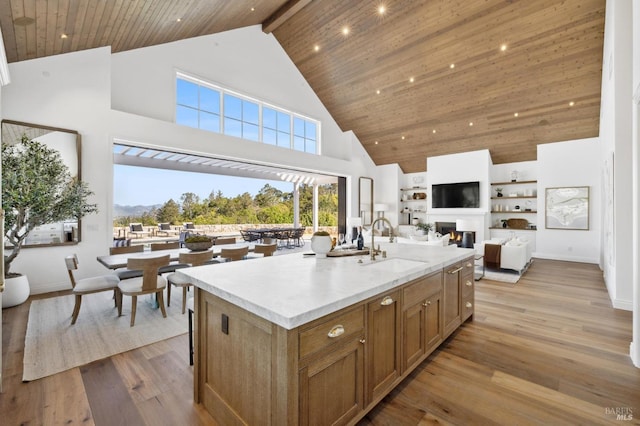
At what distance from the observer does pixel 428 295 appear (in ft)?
7.50

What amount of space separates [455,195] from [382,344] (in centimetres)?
833

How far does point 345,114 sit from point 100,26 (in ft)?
21.2

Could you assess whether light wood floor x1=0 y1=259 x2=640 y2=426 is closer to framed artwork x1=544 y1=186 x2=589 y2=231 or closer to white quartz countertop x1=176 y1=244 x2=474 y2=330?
white quartz countertop x1=176 y1=244 x2=474 y2=330

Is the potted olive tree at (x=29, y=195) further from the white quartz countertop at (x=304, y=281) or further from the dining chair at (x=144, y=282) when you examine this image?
the white quartz countertop at (x=304, y=281)

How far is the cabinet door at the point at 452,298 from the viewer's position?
2.63 meters

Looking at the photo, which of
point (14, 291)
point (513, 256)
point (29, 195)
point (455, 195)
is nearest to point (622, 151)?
point (513, 256)

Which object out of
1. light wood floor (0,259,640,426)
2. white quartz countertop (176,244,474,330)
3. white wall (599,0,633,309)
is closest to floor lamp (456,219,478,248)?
white wall (599,0,633,309)

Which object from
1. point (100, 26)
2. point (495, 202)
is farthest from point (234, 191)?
point (495, 202)

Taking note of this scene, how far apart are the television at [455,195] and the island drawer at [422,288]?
721 cm

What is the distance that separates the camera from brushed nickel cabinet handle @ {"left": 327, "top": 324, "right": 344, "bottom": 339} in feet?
4.59

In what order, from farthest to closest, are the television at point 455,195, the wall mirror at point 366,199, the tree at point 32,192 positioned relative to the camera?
1. the wall mirror at point 366,199
2. the television at point 455,195
3. the tree at point 32,192

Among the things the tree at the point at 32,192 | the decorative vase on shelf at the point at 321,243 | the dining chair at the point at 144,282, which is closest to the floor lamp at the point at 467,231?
the decorative vase on shelf at the point at 321,243

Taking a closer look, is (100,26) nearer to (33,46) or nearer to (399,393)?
(33,46)

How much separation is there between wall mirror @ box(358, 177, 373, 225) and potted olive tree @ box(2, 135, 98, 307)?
→ 25.3 ft
